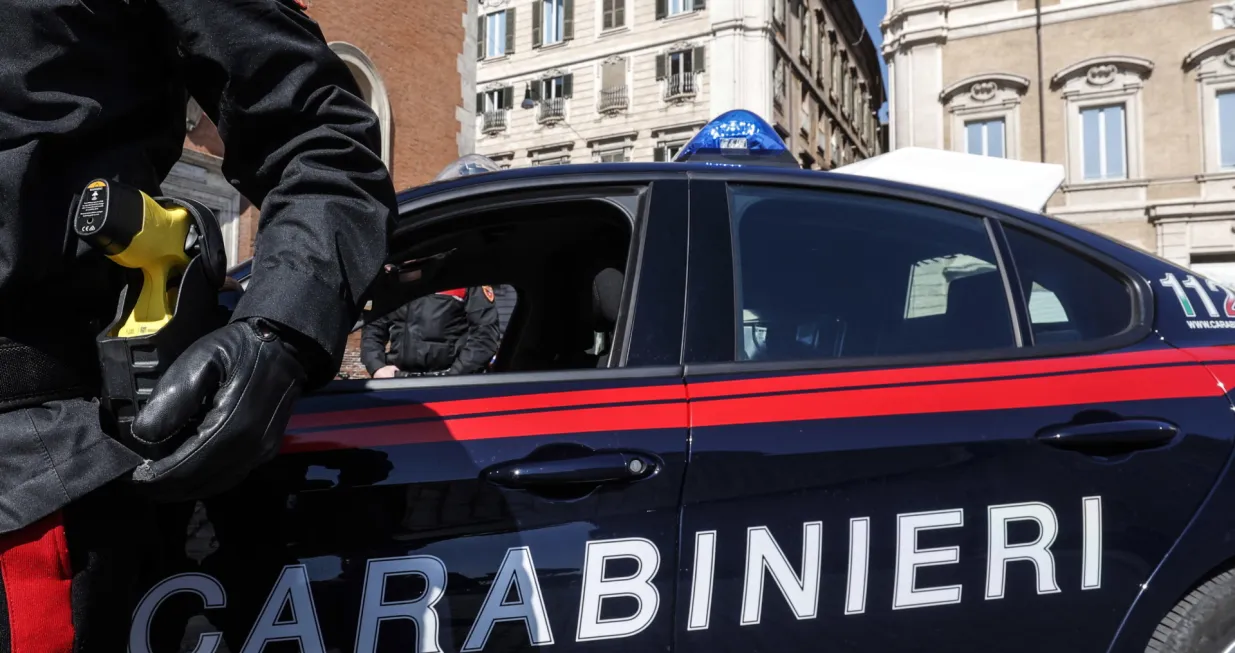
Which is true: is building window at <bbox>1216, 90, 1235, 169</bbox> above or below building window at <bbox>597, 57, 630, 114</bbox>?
below

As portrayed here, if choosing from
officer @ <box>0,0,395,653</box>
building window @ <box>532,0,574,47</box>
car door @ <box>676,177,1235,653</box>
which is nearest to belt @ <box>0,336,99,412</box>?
officer @ <box>0,0,395,653</box>

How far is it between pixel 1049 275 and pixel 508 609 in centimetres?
128

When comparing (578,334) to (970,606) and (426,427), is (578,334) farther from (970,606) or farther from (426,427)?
(970,606)

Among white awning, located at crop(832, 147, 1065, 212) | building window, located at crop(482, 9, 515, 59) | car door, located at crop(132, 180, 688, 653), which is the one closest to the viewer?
car door, located at crop(132, 180, 688, 653)

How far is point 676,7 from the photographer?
23.9m

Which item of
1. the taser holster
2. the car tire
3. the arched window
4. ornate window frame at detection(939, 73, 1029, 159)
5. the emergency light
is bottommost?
the car tire

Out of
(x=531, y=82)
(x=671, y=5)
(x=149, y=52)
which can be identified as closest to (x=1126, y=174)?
(x=671, y=5)

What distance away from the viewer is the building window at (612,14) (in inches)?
982

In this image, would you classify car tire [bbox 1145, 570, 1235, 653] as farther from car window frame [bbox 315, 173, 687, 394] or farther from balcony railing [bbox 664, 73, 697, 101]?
balcony railing [bbox 664, 73, 697, 101]

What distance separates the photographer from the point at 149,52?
1079 mm

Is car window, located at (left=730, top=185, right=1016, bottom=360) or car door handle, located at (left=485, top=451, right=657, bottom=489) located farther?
car window, located at (left=730, top=185, right=1016, bottom=360)

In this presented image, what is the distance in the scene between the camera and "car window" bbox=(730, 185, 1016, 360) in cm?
169

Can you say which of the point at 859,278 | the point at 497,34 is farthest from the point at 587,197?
the point at 497,34

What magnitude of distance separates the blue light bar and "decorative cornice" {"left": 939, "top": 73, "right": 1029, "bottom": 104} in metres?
18.9
